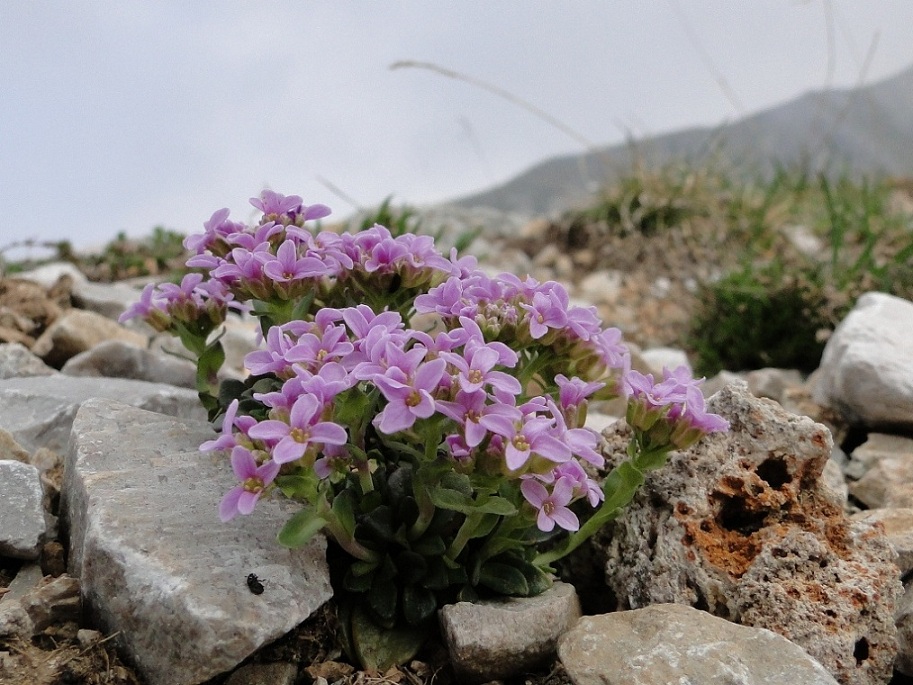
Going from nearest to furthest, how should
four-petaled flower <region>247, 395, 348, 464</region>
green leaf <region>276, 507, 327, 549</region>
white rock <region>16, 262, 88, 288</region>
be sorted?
1. four-petaled flower <region>247, 395, 348, 464</region>
2. green leaf <region>276, 507, 327, 549</region>
3. white rock <region>16, 262, 88, 288</region>

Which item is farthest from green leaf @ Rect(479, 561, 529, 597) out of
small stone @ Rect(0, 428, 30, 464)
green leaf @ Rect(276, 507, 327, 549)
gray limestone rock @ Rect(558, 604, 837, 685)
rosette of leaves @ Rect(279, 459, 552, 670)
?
small stone @ Rect(0, 428, 30, 464)

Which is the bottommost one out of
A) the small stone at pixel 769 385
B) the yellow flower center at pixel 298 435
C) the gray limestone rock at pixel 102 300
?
the small stone at pixel 769 385

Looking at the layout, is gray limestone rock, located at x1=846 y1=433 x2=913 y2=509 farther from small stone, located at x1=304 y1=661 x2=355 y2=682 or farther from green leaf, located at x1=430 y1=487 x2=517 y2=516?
small stone, located at x1=304 y1=661 x2=355 y2=682

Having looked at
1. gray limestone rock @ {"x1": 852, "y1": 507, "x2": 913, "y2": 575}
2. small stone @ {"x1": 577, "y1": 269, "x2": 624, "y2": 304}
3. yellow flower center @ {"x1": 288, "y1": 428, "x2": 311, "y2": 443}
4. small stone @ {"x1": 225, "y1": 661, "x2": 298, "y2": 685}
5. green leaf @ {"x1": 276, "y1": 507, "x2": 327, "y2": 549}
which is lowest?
small stone @ {"x1": 577, "y1": 269, "x2": 624, "y2": 304}

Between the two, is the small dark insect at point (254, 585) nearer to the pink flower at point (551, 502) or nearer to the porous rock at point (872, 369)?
the pink flower at point (551, 502)

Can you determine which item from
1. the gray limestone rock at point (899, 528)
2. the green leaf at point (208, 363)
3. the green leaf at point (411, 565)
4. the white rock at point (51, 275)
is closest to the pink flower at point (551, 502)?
the green leaf at point (411, 565)

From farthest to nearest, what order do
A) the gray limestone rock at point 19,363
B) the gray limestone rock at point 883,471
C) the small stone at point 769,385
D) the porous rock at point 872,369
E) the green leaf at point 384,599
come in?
the small stone at point 769,385 < the gray limestone rock at point 19,363 < the porous rock at point 872,369 < the gray limestone rock at point 883,471 < the green leaf at point 384,599

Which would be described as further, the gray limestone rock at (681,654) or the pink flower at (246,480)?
the gray limestone rock at (681,654)
